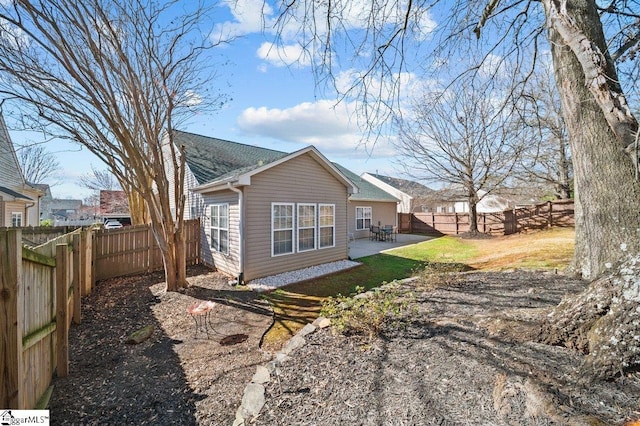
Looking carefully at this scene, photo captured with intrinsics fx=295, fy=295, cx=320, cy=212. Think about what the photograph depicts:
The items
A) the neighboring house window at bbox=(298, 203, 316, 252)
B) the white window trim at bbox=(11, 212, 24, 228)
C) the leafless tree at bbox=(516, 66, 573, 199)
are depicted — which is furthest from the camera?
the leafless tree at bbox=(516, 66, 573, 199)

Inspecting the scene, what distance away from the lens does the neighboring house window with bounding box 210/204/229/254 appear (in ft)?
27.6

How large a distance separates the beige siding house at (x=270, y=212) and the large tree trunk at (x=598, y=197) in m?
6.26

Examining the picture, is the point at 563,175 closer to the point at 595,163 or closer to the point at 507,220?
the point at 507,220

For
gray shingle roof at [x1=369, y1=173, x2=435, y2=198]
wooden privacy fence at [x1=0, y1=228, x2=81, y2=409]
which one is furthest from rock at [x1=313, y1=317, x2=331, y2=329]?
gray shingle roof at [x1=369, y1=173, x2=435, y2=198]

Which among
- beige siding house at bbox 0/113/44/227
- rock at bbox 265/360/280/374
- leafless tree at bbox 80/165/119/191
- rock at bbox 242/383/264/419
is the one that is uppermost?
leafless tree at bbox 80/165/119/191

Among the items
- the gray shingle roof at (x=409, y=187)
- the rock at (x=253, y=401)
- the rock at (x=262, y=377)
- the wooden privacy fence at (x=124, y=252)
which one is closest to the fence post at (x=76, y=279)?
the wooden privacy fence at (x=124, y=252)

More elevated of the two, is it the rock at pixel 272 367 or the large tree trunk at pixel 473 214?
the large tree trunk at pixel 473 214

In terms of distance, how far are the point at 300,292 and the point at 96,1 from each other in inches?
A: 274

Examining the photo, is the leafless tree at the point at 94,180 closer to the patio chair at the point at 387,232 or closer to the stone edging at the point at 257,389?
the patio chair at the point at 387,232

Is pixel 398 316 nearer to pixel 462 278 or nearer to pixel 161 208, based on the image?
pixel 462 278

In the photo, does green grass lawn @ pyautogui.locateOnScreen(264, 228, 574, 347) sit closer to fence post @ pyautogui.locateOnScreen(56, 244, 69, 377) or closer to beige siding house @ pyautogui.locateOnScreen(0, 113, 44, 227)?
fence post @ pyautogui.locateOnScreen(56, 244, 69, 377)

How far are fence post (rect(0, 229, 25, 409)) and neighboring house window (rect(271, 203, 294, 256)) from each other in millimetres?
6382

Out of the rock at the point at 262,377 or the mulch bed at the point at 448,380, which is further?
the rock at the point at 262,377

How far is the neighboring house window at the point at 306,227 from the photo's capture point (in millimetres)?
9102
